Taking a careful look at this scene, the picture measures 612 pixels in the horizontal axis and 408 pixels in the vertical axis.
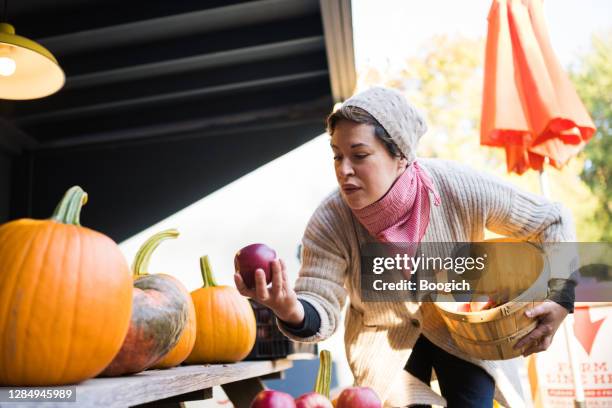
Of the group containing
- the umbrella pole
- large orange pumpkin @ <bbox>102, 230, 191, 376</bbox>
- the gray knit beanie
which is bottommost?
the umbrella pole

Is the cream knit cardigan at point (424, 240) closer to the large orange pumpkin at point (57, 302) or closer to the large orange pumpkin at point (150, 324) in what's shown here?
the large orange pumpkin at point (150, 324)

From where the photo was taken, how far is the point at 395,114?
170cm

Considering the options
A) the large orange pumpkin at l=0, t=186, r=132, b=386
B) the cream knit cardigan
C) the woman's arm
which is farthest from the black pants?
the large orange pumpkin at l=0, t=186, r=132, b=386

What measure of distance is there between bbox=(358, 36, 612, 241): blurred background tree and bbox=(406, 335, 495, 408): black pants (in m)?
6.18

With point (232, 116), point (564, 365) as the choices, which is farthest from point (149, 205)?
point (564, 365)

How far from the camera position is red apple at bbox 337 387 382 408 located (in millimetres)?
1380

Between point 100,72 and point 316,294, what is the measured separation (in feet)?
12.0

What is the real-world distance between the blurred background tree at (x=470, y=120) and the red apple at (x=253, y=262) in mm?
6665

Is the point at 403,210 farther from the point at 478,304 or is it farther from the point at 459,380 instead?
the point at 459,380

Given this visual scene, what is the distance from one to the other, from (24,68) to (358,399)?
2.53m

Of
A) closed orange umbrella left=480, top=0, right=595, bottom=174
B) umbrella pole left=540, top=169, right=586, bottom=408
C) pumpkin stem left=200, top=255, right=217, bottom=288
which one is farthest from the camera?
closed orange umbrella left=480, top=0, right=595, bottom=174

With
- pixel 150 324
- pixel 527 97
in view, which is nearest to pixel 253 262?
pixel 150 324

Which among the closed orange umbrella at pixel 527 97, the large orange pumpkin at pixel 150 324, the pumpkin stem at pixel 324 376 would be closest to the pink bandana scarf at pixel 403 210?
the pumpkin stem at pixel 324 376

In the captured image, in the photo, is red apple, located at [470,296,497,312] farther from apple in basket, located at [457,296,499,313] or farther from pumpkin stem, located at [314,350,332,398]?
pumpkin stem, located at [314,350,332,398]
